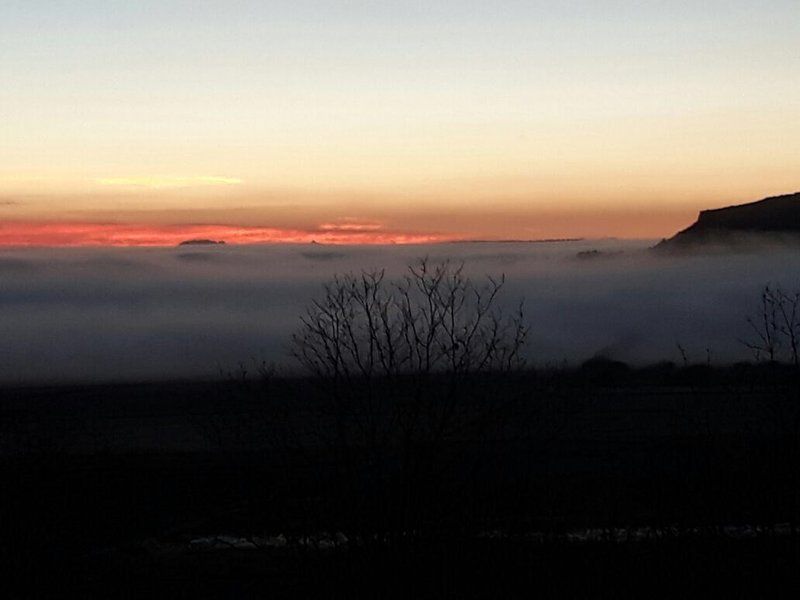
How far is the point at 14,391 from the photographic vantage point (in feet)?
290

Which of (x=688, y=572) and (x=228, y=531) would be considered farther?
(x=228, y=531)

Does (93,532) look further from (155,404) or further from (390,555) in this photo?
(155,404)

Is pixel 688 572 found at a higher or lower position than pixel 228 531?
higher

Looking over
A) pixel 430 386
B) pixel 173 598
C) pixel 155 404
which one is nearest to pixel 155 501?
pixel 173 598

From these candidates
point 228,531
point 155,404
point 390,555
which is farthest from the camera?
point 155,404

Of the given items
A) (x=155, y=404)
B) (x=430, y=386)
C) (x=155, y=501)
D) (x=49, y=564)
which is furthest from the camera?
(x=155, y=404)

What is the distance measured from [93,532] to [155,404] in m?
50.9

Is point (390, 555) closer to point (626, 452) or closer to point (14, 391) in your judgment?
point (626, 452)

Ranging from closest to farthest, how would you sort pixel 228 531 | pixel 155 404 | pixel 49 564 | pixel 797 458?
pixel 797 458 < pixel 49 564 < pixel 228 531 < pixel 155 404

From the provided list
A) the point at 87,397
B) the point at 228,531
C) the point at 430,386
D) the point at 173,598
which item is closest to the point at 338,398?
the point at 430,386

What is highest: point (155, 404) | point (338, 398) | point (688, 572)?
point (338, 398)

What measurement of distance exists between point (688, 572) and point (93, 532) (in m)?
20.7

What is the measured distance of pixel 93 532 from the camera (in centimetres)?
3328

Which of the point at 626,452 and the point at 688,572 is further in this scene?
the point at 626,452
